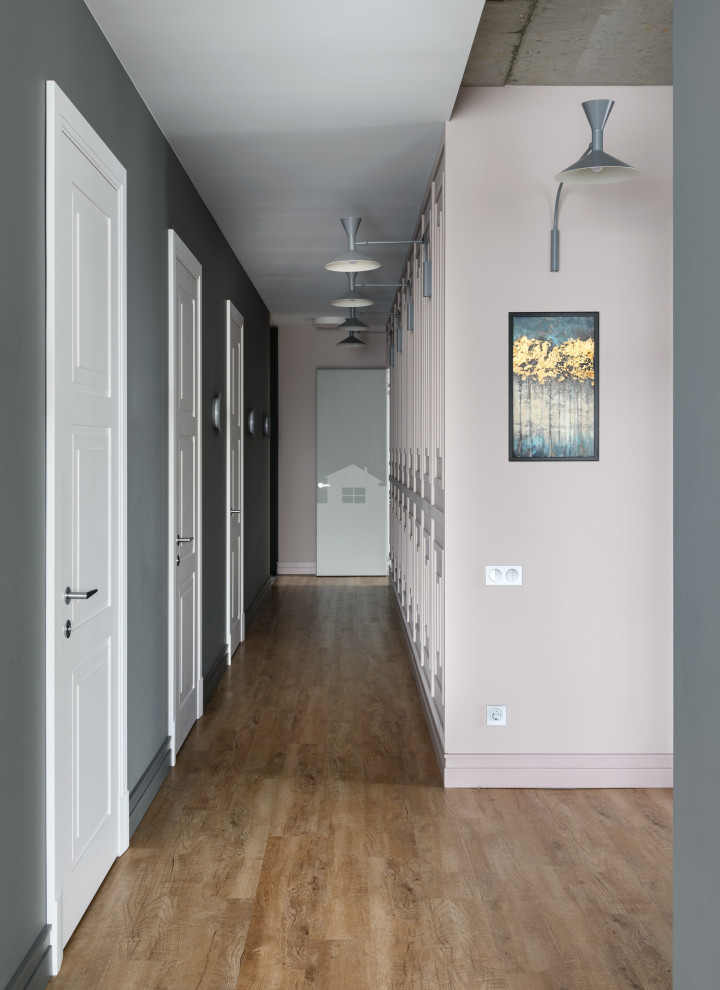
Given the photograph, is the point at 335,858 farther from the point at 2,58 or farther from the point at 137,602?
the point at 2,58

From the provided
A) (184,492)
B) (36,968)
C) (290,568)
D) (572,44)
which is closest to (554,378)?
(572,44)

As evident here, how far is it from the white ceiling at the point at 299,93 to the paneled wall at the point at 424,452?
344 mm

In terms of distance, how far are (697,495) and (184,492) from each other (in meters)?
3.18

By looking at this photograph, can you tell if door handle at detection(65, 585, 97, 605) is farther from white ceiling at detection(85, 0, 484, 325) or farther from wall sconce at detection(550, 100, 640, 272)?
wall sconce at detection(550, 100, 640, 272)

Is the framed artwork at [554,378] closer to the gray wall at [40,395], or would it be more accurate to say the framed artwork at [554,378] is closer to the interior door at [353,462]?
the gray wall at [40,395]

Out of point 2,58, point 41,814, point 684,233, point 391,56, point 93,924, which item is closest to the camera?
point 684,233

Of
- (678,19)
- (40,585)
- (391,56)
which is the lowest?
(40,585)

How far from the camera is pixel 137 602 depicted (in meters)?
3.23

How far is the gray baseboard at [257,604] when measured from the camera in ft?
22.7

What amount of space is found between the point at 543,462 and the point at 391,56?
163cm

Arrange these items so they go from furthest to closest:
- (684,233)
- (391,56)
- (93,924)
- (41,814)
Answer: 1. (391,56)
2. (93,924)
3. (41,814)
4. (684,233)

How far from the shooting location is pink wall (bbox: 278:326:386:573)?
972 centimetres

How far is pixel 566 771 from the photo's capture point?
3580mm

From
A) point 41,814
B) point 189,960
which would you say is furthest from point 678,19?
point 189,960
